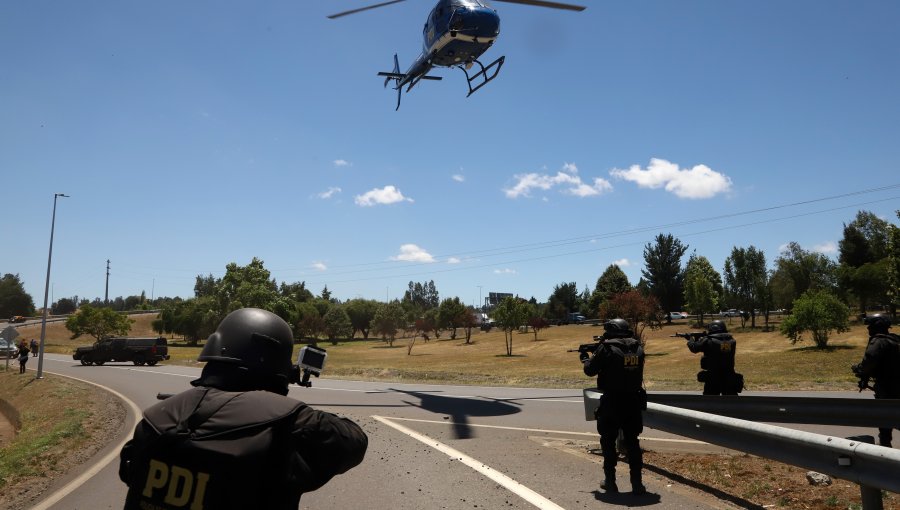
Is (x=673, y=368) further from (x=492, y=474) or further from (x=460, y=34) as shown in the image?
(x=492, y=474)

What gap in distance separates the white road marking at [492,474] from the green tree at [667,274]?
70508 millimetres

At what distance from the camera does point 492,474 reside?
6.34 meters

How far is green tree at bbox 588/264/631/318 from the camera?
86.2m

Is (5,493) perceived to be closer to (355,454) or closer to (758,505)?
(355,454)

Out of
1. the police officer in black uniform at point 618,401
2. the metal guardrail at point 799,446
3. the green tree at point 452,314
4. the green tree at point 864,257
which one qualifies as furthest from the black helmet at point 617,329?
the green tree at point 452,314

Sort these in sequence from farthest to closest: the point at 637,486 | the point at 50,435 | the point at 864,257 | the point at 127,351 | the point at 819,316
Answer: the point at 864,257
the point at 127,351
the point at 819,316
the point at 50,435
the point at 637,486

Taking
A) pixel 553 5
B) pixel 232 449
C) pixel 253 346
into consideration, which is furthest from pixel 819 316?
pixel 232 449

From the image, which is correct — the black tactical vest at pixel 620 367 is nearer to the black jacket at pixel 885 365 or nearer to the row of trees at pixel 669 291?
the black jacket at pixel 885 365

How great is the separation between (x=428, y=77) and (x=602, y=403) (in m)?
16.5

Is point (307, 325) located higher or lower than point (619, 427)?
higher

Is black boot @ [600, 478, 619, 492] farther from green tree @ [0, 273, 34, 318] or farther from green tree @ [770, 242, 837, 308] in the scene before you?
green tree @ [0, 273, 34, 318]

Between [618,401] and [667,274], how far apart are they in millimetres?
73622

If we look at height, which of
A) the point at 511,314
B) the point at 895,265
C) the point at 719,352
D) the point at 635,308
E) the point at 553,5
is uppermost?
the point at 553,5

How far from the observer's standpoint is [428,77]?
2030cm
